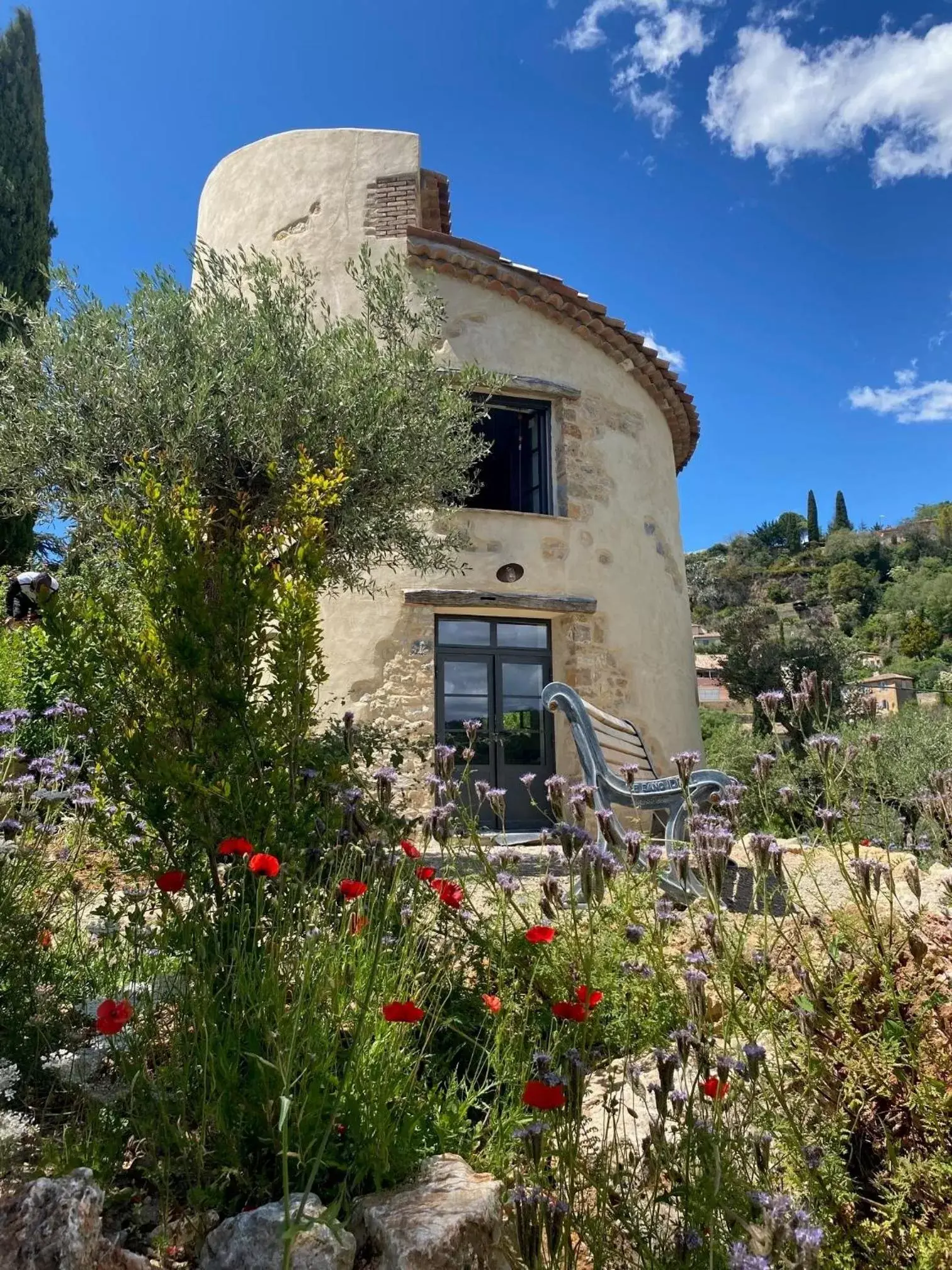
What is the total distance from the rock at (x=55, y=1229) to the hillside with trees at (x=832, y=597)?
51.8 feet

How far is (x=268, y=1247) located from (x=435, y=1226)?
28 centimetres

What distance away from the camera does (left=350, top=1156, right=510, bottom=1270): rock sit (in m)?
1.41

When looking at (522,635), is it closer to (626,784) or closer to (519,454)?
(519,454)

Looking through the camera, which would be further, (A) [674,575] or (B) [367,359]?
(A) [674,575]

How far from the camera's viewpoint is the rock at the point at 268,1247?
4.61 feet

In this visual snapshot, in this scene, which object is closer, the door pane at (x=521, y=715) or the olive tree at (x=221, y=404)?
the olive tree at (x=221, y=404)

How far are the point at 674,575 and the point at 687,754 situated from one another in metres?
9.21

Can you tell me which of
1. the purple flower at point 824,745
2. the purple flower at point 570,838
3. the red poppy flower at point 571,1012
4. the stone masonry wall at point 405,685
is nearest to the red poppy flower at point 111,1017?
the red poppy flower at point 571,1012

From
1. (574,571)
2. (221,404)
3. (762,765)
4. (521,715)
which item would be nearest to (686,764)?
(762,765)

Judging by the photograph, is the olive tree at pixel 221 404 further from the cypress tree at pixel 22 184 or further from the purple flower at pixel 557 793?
the cypress tree at pixel 22 184

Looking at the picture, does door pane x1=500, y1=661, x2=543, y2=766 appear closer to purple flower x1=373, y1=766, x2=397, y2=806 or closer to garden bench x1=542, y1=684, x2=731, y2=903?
garden bench x1=542, y1=684, x2=731, y2=903

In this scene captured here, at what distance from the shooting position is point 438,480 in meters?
7.09

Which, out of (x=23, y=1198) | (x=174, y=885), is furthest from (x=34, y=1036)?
(x=23, y=1198)

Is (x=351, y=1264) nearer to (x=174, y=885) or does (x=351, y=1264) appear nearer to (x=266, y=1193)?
(x=266, y=1193)
